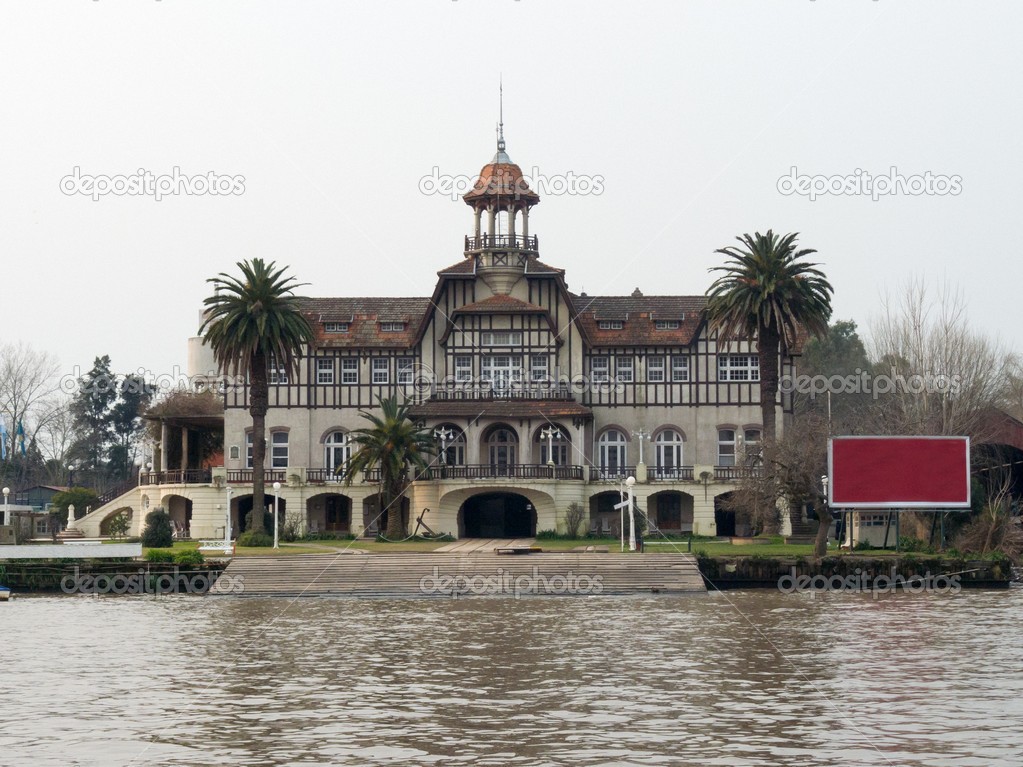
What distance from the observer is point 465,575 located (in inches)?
2215

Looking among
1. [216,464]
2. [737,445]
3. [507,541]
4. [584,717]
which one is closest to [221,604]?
[507,541]

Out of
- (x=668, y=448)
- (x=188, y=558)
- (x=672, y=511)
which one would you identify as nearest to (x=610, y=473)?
(x=668, y=448)

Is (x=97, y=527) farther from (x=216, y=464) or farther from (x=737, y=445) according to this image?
(x=737, y=445)

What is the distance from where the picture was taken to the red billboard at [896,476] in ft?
197

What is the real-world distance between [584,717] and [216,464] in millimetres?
69307

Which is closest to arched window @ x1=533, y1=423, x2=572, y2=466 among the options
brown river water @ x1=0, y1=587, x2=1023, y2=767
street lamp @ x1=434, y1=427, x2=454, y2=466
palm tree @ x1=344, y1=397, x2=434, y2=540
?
street lamp @ x1=434, y1=427, x2=454, y2=466

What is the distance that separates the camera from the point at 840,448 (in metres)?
60.2

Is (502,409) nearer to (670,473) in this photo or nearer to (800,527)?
(670,473)

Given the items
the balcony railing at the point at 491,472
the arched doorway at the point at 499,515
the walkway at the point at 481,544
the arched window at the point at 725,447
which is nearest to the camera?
the walkway at the point at 481,544

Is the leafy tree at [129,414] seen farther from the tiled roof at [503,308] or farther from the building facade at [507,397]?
the tiled roof at [503,308]

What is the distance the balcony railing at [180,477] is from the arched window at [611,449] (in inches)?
825

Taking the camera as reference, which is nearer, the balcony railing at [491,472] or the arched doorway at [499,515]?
the balcony railing at [491,472]

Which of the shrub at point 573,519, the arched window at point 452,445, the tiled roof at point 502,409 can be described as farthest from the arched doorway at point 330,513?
the shrub at point 573,519

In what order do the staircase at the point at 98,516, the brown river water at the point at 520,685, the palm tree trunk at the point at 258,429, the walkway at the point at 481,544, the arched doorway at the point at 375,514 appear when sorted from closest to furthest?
the brown river water at the point at 520,685, the walkway at the point at 481,544, the palm tree trunk at the point at 258,429, the arched doorway at the point at 375,514, the staircase at the point at 98,516
